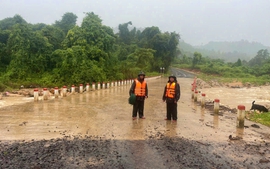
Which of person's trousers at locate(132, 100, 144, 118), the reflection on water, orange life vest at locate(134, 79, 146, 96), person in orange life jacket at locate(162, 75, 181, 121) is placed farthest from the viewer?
person's trousers at locate(132, 100, 144, 118)

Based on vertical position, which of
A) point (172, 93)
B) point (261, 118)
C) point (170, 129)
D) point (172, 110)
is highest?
point (172, 93)

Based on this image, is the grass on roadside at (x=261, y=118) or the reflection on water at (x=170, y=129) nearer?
the reflection on water at (x=170, y=129)

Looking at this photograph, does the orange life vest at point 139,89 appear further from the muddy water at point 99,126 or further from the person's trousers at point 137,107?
the muddy water at point 99,126

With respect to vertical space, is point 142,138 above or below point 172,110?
below

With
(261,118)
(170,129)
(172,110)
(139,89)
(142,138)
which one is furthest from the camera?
(261,118)

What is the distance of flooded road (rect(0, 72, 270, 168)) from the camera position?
5.13 meters

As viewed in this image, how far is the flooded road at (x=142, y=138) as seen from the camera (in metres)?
5.13

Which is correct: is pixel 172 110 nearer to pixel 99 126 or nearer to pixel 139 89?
pixel 139 89

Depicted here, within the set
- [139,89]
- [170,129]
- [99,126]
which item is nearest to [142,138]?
[170,129]

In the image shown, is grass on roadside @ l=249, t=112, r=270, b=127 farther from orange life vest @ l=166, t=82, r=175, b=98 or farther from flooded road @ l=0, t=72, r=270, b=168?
orange life vest @ l=166, t=82, r=175, b=98

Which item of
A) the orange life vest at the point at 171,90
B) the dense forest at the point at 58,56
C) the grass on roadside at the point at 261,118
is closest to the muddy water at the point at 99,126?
the orange life vest at the point at 171,90

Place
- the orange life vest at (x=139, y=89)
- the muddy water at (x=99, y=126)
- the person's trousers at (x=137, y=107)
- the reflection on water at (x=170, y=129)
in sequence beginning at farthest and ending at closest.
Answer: the person's trousers at (x=137, y=107) → the orange life vest at (x=139, y=89) → the reflection on water at (x=170, y=129) → the muddy water at (x=99, y=126)

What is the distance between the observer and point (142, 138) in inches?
264

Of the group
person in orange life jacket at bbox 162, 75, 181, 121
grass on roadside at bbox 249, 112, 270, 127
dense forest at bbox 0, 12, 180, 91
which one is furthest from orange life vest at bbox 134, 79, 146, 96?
dense forest at bbox 0, 12, 180, 91
